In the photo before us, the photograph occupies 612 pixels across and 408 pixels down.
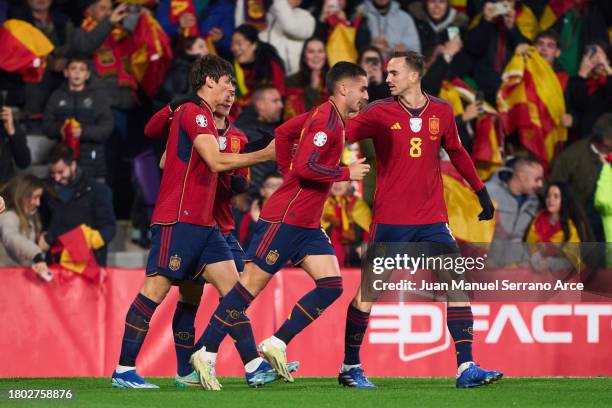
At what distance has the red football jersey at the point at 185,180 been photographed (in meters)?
9.16

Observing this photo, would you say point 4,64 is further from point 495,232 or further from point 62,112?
point 495,232

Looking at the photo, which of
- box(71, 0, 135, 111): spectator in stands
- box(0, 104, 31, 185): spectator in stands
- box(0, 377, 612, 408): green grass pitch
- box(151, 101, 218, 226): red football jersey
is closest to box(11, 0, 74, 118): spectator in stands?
box(71, 0, 135, 111): spectator in stands

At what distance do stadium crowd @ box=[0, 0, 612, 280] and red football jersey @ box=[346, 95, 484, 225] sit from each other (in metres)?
3.35

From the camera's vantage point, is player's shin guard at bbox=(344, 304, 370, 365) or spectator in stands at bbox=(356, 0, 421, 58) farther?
spectator in stands at bbox=(356, 0, 421, 58)

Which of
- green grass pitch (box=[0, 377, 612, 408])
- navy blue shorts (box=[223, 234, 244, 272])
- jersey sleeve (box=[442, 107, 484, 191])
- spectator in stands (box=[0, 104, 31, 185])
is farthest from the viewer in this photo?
spectator in stands (box=[0, 104, 31, 185])

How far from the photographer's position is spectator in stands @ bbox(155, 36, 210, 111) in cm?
1415

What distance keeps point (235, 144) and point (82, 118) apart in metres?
4.20

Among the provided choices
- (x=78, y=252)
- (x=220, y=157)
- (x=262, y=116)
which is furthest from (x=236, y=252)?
(x=262, y=116)

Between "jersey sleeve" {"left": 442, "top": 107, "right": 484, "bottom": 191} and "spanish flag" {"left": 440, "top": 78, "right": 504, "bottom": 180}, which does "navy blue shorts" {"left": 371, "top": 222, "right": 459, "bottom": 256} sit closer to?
"jersey sleeve" {"left": 442, "top": 107, "right": 484, "bottom": 191}

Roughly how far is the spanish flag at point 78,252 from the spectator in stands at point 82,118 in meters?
1.71

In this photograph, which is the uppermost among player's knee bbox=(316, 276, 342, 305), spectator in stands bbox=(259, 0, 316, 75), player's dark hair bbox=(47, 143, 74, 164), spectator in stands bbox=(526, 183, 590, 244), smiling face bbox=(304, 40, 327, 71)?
spectator in stands bbox=(259, 0, 316, 75)

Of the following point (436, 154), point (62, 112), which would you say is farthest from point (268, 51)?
point (436, 154)

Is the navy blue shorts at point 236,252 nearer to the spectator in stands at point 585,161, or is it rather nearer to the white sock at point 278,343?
the white sock at point 278,343

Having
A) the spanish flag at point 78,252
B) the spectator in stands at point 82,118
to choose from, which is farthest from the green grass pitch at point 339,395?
the spectator in stands at point 82,118
